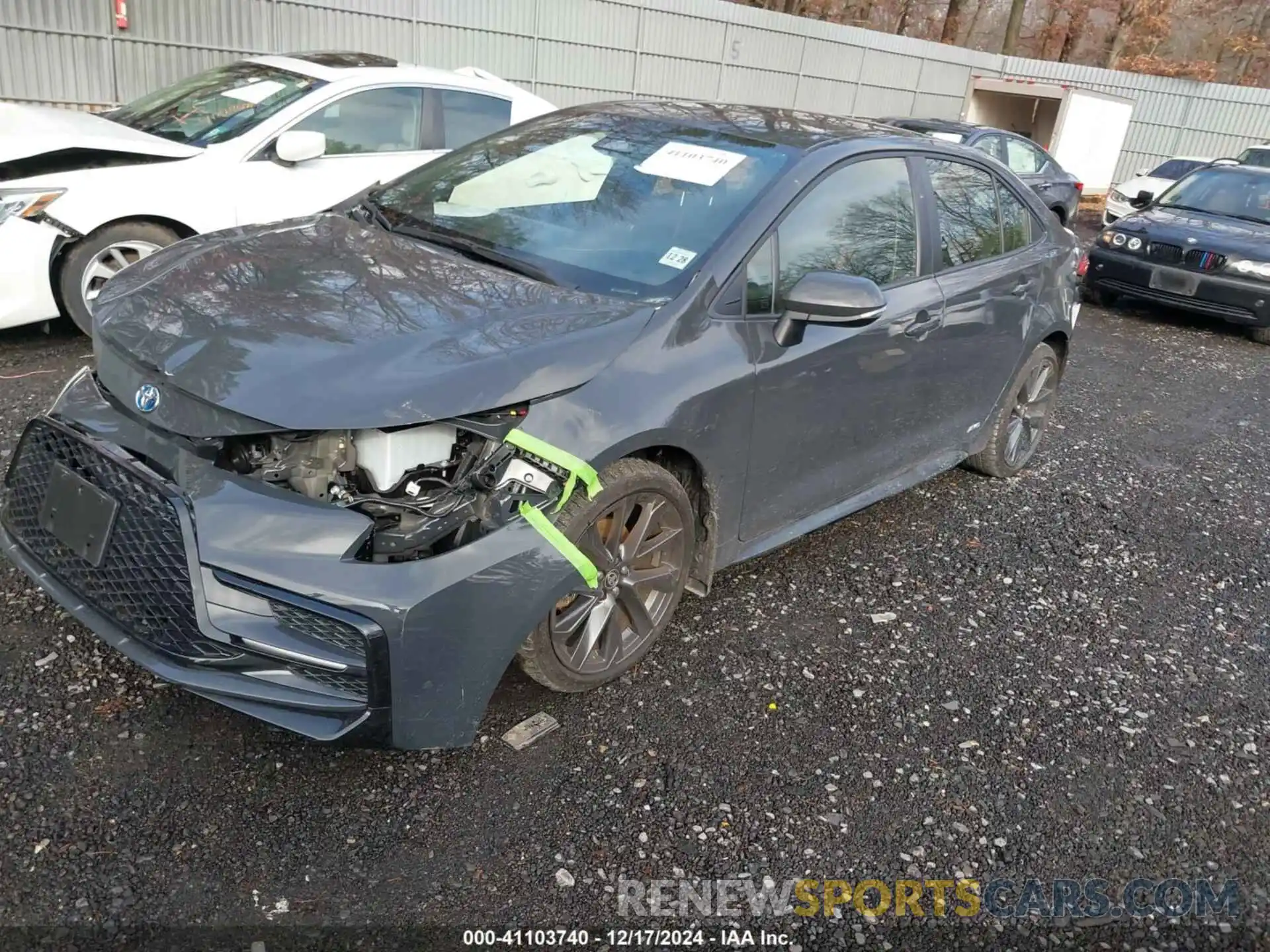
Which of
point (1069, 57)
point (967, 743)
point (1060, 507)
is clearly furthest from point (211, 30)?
point (1069, 57)

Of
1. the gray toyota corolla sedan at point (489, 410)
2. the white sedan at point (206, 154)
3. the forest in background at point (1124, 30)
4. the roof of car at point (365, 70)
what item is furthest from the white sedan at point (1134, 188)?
the forest in background at point (1124, 30)

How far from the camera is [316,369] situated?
2.48 metres

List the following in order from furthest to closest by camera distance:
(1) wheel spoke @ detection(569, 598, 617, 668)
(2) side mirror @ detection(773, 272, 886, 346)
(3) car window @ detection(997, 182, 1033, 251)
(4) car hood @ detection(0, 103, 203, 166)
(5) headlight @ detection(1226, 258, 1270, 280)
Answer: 1. (5) headlight @ detection(1226, 258, 1270, 280)
2. (4) car hood @ detection(0, 103, 203, 166)
3. (3) car window @ detection(997, 182, 1033, 251)
4. (2) side mirror @ detection(773, 272, 886, 346)
5. (1) wheel spoke @ detection(569, 598, 617, 668)

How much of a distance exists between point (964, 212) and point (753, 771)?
2.65m

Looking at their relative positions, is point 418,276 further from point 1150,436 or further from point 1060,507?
point 1150,436

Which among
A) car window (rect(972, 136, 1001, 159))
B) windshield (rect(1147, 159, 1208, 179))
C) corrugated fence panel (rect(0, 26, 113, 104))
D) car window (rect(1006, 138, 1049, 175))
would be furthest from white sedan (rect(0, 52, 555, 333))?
windshield (rect(1147, 159, 1208, 179))

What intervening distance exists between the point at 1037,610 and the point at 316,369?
3013 mm

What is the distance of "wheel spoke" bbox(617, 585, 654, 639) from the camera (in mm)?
3043

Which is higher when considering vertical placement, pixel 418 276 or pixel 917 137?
pixel 917 137

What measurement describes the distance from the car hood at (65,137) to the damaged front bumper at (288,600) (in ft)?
10.9

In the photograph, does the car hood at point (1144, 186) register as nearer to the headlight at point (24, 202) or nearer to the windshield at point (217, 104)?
the windshield at point (217, 104)

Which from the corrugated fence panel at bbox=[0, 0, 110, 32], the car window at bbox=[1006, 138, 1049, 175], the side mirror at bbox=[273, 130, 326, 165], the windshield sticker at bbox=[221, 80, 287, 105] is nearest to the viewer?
the side mirror at bbox=[273, 130, 326, 165]

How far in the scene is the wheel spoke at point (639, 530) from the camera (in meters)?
2.99

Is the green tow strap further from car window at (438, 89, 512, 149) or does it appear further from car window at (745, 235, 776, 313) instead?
car window at (438, 89, 512, 149)
